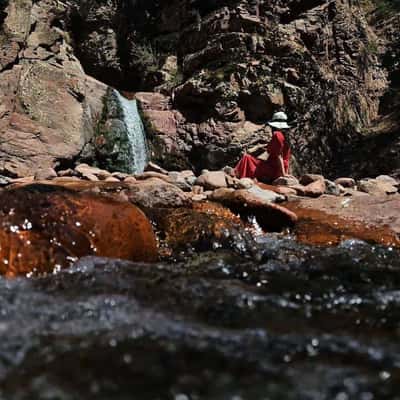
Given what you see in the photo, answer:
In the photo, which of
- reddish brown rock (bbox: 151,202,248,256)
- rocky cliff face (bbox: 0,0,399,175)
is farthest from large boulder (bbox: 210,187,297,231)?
rocky cliff face (bbox: 0,0,399,175)

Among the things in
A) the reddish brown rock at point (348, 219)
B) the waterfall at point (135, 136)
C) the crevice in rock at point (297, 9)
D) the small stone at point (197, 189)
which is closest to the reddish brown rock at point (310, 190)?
the reddish brown rock at point (348, 219)

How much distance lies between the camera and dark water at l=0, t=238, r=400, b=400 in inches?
64.1

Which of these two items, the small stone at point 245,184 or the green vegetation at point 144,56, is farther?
the green vegetation at point 144,56

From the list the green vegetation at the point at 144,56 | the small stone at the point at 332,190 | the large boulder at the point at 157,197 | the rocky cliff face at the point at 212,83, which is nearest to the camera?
the large boulder at the point at 157,197

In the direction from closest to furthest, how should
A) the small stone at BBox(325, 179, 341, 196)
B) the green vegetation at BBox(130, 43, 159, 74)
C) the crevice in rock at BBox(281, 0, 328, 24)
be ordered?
the small stone at BBox(325, 179, 341, 196) → the crevice in rock at BBox(281, 0, 328, 24) → the green vegetation at BBox(130, 43, 159, 74)

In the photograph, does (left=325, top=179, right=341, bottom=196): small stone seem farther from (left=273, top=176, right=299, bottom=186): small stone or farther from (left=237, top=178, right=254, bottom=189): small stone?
(left=237, top=178, right=254, bottom=189): small stone

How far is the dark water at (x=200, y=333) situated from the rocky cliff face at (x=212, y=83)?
6.39 metres

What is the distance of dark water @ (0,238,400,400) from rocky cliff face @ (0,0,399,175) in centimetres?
639

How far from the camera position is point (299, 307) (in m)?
2.50

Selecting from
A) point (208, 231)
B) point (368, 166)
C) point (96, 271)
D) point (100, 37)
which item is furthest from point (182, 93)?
point (96, 271)

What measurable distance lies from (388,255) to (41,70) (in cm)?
801

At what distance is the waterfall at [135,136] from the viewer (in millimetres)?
10373

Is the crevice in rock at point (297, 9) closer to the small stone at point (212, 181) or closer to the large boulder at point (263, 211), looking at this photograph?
the small stone at point (212, 181)

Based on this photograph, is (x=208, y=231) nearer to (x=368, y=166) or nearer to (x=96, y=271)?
(x=96, y=271)
